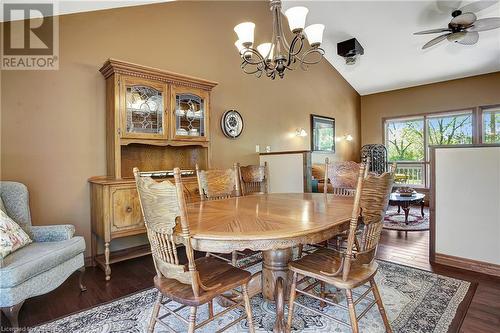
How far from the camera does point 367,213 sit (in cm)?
153

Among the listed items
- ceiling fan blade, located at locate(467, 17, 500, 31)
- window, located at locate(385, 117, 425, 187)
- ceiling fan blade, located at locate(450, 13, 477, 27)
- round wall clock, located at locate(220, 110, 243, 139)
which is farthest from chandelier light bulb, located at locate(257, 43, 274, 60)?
window, located at locate(385, 117, 425, 187)

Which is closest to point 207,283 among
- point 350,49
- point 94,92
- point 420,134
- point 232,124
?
point 94,92

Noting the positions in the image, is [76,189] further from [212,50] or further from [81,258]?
[212,50]

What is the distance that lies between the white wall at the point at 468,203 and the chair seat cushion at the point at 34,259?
345cm

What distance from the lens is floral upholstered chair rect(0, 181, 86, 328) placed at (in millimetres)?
1700

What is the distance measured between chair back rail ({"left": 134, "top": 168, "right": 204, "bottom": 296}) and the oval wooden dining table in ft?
0.33

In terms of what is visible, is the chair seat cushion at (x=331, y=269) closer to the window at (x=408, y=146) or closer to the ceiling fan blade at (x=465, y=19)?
the ceiling fan blade at (x=465, y=19)


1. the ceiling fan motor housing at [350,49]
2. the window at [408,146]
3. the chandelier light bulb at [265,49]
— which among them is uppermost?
the ceiling fan motor housing at [350,49]

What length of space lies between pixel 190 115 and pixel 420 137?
5.90 metres

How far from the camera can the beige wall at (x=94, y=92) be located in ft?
8.81

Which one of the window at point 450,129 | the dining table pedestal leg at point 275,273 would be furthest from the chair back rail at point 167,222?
the window at point 450,129

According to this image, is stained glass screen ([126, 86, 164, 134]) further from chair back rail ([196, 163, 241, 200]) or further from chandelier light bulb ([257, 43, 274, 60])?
chandelier light bulb ([257, 43, 274, 60])

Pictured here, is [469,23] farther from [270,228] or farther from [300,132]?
[270,228]

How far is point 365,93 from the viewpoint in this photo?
756 cm
